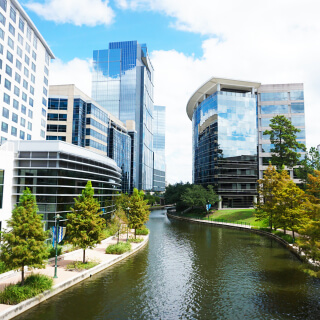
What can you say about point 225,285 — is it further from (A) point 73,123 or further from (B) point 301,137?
(B) point 301,137

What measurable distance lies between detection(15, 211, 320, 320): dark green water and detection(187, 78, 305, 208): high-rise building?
5224 centimetres

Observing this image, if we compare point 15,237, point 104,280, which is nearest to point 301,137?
point 104,280

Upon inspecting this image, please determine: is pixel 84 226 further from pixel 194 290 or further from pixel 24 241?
pixel 194 290

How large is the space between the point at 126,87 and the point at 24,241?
16724 centimetres

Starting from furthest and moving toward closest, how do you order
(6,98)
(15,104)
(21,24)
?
(21,24) → (15,104) → (6,98)

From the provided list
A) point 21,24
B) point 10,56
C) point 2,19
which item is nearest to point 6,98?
point 10,56

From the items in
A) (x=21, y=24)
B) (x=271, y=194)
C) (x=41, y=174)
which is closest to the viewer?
(x=41, y=174)

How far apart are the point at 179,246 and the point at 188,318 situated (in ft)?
76.1

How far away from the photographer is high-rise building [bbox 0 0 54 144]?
4891 centimetres

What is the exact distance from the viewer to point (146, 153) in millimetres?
181875

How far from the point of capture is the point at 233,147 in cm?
8844

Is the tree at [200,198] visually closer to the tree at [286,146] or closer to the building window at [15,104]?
the tree at [286,146]

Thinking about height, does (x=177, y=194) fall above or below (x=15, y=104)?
below

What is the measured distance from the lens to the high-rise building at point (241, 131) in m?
87.5
